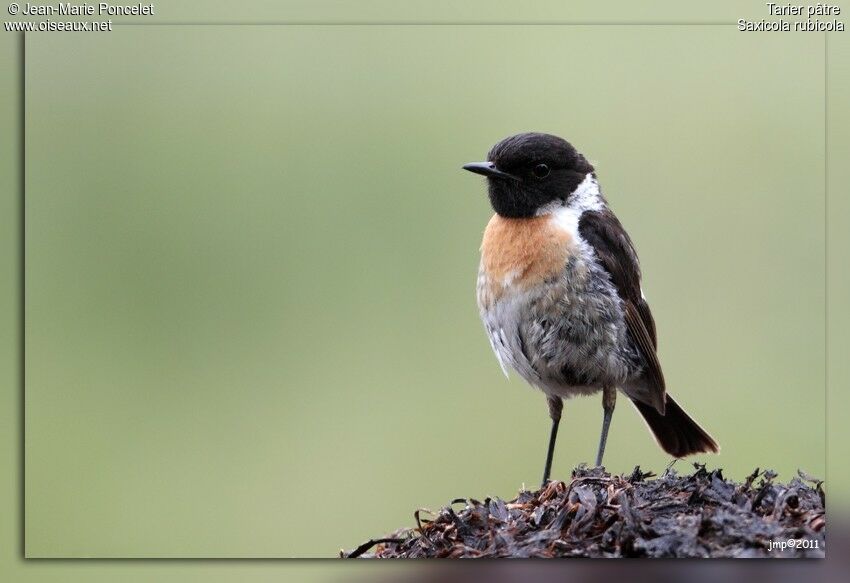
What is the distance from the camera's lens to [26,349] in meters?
4.71

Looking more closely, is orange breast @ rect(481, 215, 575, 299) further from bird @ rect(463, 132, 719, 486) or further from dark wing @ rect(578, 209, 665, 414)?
dark wing @ rect(578, 209, 665, 414)

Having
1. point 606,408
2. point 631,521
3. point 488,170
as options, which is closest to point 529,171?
point 488,170

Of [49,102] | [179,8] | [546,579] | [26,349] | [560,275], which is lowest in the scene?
[546,579]

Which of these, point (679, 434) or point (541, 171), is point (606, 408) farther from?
point (541, 171)

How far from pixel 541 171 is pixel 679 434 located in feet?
5.18

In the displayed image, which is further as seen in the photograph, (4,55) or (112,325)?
(112,325)

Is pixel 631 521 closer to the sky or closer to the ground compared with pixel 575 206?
closer to the ground

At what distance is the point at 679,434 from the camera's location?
5.57 m

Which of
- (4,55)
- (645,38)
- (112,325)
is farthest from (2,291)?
(645,38)

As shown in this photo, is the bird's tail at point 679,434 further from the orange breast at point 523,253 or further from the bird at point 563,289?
the orange breast at point 523,253

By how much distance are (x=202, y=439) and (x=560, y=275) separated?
2.00 metres

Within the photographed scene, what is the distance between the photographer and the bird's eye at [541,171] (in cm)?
534

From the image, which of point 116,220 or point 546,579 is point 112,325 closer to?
point 116,220

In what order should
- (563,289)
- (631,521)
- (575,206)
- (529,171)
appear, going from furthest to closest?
1. (575,206)
2. (529,171)
3. (563,289)
4. (631,521)
